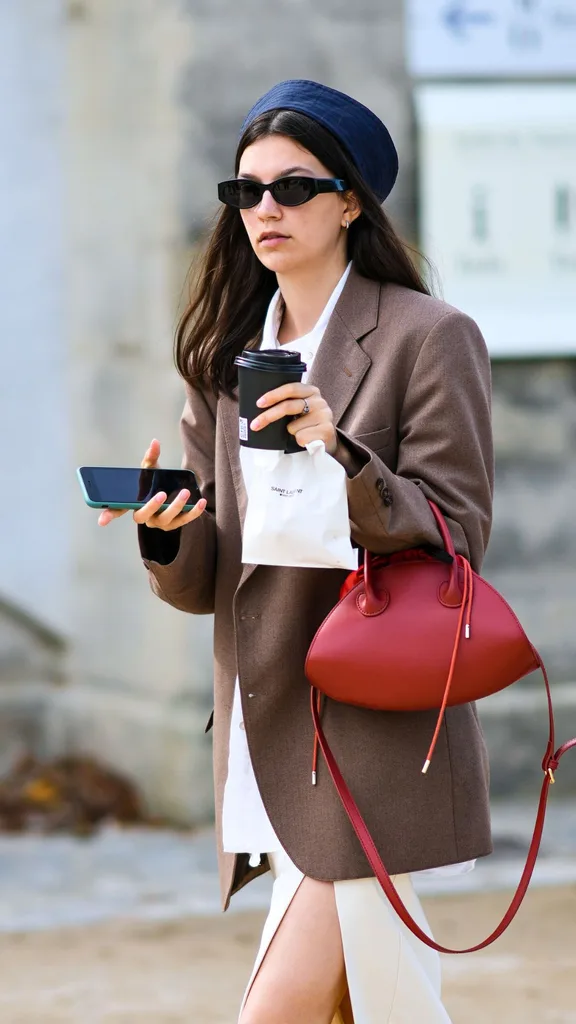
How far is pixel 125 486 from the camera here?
2.53 metres

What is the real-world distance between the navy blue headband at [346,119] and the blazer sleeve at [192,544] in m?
0.57

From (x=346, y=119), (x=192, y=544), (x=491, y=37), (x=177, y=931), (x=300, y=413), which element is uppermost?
(x=491, y=37)

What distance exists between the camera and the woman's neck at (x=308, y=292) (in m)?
2.71

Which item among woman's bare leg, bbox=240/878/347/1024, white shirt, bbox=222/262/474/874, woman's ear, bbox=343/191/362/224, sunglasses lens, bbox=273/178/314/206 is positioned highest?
sunglasses lens, bbox=273/178/314/206

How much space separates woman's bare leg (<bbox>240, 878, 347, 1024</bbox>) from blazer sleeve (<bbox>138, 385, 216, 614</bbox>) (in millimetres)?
618

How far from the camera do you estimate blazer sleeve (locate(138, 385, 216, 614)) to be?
2691 mm

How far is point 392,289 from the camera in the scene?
271 cm

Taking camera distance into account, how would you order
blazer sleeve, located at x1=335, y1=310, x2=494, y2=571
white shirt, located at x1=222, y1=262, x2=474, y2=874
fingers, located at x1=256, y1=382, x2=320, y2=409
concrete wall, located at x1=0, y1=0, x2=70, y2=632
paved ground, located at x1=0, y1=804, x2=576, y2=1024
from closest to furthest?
fingers, located at x1=256, y1=382, x2=320, y2=409 < blazer sleeve, located at x1=335, y1=310, x2=494, y2=571 < white shirt, located at x1=222, y1=262, x2=474, y2=874 < paved ground, located at x1=0, y1=804, x2=576, y2=1024 < concrete wall, located at x1=0, y1=0, x2=70, y2=632

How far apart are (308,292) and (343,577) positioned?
1.76ft

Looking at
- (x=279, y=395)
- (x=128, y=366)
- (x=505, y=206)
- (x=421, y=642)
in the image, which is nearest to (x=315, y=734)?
(x=421, y=642)

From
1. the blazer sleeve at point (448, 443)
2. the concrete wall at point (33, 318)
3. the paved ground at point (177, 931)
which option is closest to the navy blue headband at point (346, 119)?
the blazer sleeve at point (448, 443)

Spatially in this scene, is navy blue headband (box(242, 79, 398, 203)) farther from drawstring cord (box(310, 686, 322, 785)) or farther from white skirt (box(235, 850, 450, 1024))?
white skirt (box(235, 850, 450, 1024))

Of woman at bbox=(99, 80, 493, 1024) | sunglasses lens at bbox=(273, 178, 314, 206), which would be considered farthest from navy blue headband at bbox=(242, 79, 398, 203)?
sunglasses lens at bbox=(273, 178, 314, 206)

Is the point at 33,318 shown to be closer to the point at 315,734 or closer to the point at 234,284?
the point at 234,284
